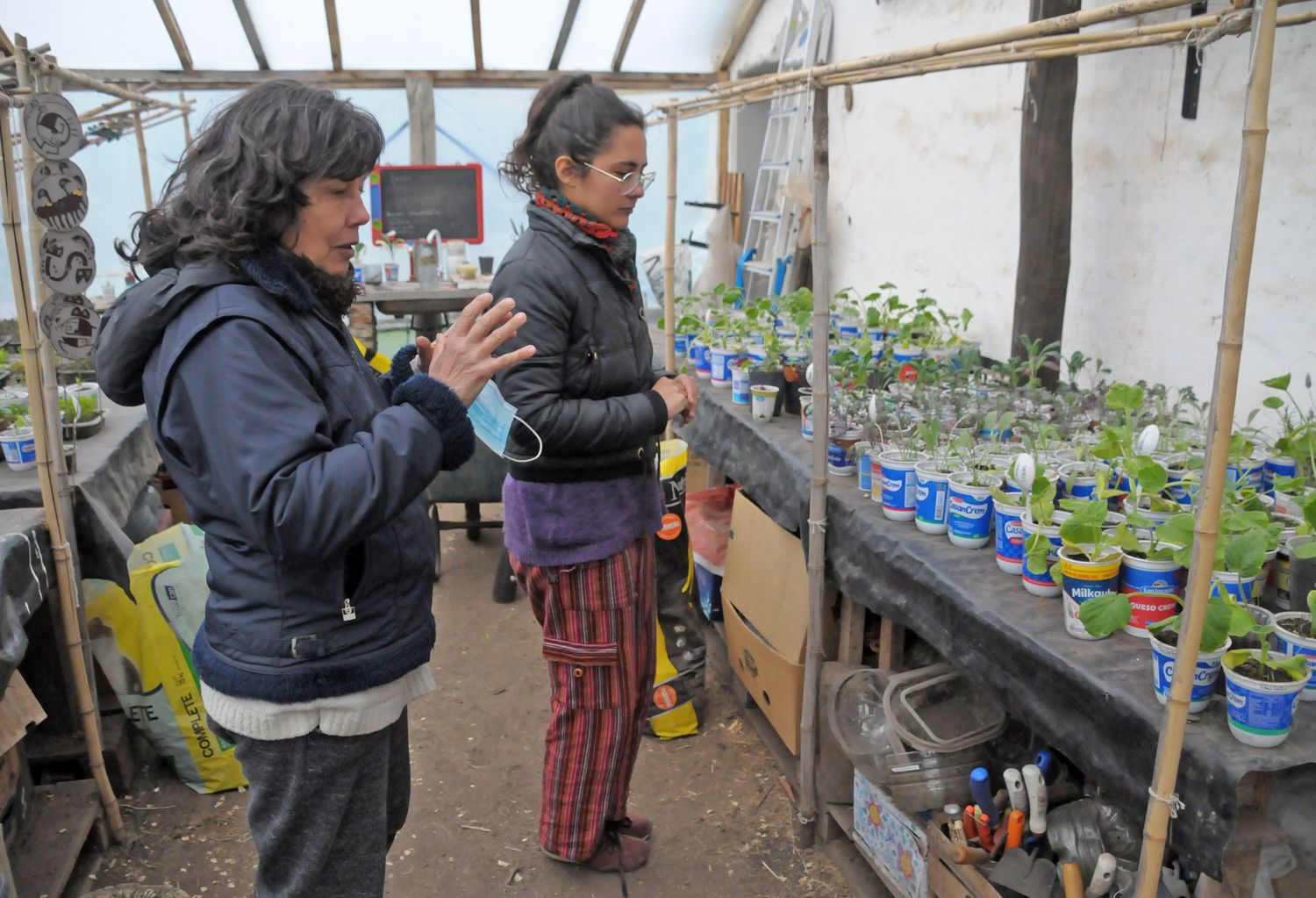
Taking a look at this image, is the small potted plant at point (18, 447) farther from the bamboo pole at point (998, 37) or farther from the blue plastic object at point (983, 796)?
the blue plastic object at point (983, 796)

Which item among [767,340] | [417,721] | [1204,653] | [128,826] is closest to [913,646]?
[1204,653]

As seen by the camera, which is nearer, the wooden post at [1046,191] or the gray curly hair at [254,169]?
the gray curly hair at [254,169]

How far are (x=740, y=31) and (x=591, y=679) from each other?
702cm

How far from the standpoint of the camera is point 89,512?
8.82ft

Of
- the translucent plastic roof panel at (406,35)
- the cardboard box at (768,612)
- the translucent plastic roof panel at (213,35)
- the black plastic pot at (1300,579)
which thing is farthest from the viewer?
the translucent plastic roof panel at (406,35)

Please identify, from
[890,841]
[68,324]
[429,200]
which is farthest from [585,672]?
[429,200]

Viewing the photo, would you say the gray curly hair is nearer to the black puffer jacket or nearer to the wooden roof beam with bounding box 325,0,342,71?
the black puffer jacket

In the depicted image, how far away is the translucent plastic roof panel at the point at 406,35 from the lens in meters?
7.22

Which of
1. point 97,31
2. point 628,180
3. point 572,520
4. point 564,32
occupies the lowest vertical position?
point 572,520

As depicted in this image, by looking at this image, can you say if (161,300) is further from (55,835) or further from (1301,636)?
(55,835)

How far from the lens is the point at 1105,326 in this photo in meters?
3.62

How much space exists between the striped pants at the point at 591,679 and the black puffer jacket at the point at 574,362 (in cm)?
25

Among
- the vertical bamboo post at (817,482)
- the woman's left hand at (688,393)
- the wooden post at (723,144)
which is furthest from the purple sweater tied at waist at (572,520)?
the wooden post at (723,144)

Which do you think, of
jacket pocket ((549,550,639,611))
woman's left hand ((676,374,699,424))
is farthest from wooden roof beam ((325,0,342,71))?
jacket pocket ((549,550,639,611))
